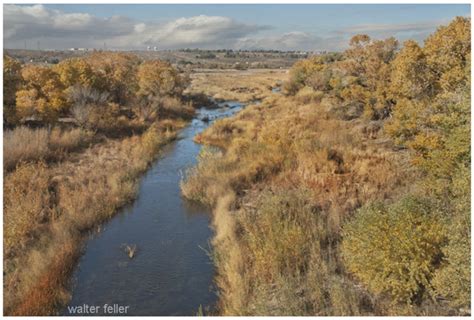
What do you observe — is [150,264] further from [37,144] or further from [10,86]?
[10,86]

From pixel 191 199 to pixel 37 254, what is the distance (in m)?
7.05

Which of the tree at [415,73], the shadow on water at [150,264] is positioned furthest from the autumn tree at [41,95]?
the tree at [415,73]

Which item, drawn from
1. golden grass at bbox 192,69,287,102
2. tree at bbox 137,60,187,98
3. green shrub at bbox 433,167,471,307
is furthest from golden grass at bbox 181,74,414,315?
golden grass at bbox 192,69,287,102

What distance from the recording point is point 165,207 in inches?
680

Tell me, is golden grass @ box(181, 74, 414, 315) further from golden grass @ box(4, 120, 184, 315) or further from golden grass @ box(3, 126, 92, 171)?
golden grass @ box(3, 126, 92, 171)

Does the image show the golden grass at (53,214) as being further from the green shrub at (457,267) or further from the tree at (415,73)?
the tree at (415,73)

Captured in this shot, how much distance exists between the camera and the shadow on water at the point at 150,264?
10.5 meters

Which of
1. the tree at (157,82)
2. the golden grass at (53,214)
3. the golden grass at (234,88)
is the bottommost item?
the golden grass at (53,214)

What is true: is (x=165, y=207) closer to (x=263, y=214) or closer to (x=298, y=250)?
(x=263, y=214)

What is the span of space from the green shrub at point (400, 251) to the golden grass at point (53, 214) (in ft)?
22.9

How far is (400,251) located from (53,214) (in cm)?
1084

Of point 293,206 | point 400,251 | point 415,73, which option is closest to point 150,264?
point 293,206

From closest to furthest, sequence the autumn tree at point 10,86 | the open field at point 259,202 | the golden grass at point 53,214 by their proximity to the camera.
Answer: the open field at point 259,202 → the golden grass at point 53,214 → the autumn tree at point 10,86

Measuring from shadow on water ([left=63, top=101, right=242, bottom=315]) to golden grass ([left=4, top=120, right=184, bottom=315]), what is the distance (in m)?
0.53
